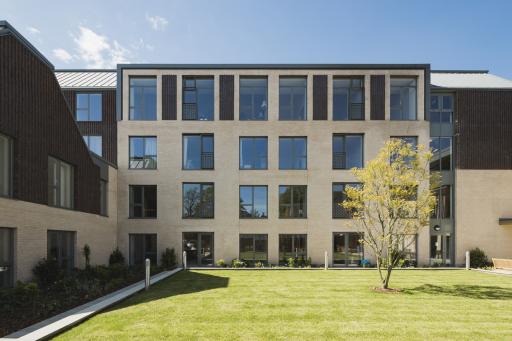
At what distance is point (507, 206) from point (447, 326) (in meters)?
18.8

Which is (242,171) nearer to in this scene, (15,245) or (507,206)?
(15,245)

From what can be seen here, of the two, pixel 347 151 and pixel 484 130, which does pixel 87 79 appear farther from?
pixel 484 130

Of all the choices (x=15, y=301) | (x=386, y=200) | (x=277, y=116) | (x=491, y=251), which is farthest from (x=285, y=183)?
(x=15, y=301)

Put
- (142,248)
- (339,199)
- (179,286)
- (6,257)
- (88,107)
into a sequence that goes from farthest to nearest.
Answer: (88,107) < (339,199) < (142,248) < (179,286) < (6,257)

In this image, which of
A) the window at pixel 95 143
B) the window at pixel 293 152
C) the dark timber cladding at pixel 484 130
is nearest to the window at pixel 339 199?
the window at pixel 293 152

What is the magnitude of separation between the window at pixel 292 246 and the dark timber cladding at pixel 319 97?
26.1 ft

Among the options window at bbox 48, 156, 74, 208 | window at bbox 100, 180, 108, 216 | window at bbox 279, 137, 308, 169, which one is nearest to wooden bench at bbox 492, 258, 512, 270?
window at bbox 279, 137, 308, 169

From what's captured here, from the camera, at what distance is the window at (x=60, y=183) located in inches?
572

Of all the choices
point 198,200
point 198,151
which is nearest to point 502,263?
point 198,200

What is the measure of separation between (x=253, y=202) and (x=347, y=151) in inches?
278

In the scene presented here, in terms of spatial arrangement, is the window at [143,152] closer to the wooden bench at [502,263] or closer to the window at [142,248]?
A: the window at [142,248]

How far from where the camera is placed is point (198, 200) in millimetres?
23484

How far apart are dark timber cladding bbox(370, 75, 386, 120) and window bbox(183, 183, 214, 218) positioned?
11843 mm

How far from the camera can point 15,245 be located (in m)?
11.9
